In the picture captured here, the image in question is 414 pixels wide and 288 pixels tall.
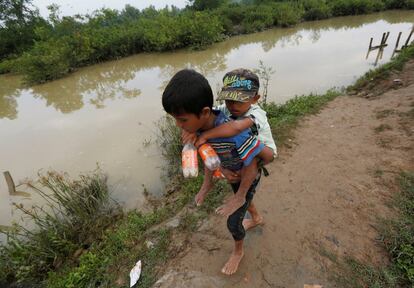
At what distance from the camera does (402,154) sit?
328 centimetres

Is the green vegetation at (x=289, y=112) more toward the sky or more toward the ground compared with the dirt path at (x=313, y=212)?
more toward the ground

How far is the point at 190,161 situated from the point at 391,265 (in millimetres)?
1910

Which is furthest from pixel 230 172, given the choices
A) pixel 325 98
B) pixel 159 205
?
pixel 325 98

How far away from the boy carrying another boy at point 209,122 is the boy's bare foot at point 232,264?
48 cm

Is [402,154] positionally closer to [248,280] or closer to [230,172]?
[248,280]

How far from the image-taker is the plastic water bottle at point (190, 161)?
4.07ft

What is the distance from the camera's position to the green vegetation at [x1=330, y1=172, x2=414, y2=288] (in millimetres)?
1857

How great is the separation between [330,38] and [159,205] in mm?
13069

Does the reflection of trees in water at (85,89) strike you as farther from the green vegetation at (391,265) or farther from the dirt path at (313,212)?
the green vegetation at (391,265)

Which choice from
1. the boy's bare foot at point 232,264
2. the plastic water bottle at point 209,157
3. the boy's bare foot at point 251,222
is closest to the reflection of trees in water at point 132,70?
the boy's bare foot at point 251,222

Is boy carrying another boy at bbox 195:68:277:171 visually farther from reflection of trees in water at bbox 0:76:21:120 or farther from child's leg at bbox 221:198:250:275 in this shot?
reflection of trees in water at bbox 0:76:21:120

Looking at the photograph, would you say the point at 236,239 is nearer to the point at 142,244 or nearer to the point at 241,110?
the point at 241,110

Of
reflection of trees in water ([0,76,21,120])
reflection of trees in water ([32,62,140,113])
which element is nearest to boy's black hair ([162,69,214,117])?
reflection of trees in water ([32,62,140,113])

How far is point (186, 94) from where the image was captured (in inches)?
42.1
